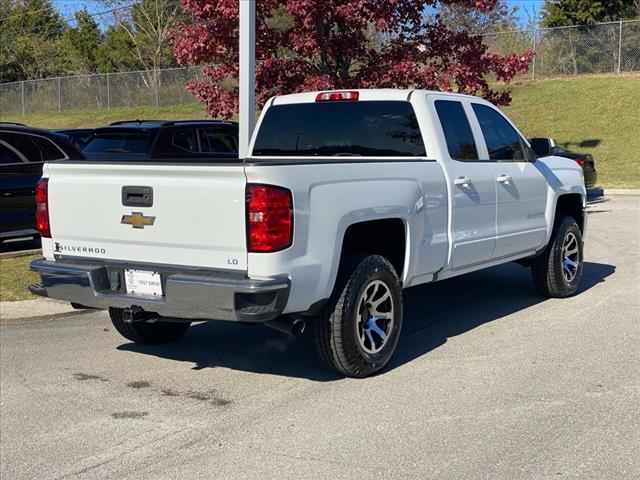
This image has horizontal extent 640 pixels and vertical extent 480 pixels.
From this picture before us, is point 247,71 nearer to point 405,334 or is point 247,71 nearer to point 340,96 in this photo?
point 340,96

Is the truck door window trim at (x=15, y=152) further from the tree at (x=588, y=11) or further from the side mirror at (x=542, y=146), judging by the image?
the tree at (x=588, y=11)

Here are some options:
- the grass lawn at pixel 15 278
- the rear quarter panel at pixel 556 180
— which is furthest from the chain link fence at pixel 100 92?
the rear quarter panel at pixel 556 180

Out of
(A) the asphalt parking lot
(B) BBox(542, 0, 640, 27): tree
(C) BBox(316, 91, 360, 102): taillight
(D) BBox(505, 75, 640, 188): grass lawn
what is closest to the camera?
(A) the asphalt parking lot

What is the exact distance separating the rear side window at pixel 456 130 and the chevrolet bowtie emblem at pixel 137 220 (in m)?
2.60

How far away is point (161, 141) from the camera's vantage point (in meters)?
12.0

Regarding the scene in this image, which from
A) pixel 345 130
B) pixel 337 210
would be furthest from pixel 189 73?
pixel 337 210

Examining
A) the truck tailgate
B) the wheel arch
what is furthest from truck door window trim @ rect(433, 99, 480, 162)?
the truck tailgate

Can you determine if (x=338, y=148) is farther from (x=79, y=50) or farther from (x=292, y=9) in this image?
(x=79, y=50)

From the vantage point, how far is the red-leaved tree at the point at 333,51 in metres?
11.7

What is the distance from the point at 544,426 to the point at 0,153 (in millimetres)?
8532

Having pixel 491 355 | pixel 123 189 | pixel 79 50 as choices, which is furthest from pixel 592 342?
pixel 79 50

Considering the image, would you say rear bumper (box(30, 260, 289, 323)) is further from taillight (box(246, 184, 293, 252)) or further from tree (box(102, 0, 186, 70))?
tree (box(102, 0, 186, 70))

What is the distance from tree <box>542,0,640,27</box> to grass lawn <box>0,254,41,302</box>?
31525 millimetres

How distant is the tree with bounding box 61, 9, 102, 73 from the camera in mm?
52312
